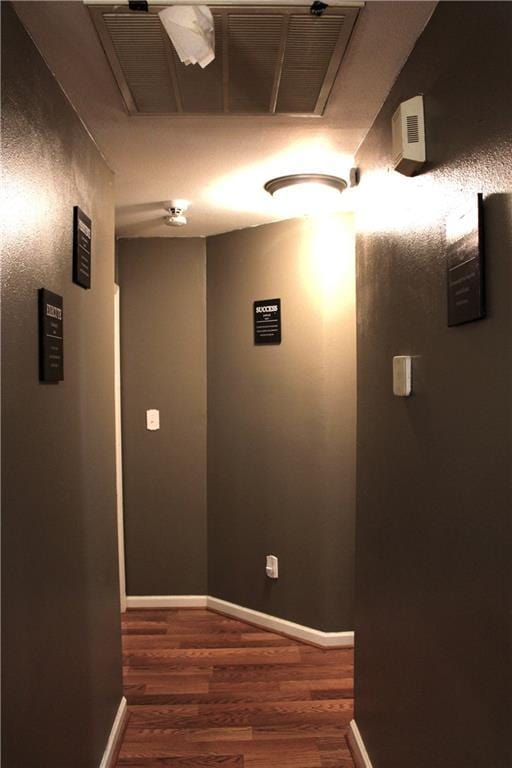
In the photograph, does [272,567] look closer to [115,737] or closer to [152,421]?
[152,421]

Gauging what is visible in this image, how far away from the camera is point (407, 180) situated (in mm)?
1735

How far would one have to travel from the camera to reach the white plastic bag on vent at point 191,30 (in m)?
1.39

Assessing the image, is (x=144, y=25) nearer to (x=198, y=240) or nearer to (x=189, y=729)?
(x=198, y=240)

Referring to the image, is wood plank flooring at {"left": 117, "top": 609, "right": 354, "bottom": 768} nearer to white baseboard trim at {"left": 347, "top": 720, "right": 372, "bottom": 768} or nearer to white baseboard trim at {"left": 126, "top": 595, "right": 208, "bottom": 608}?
white baseboard trim at {"left": 347, "top": 720, "right": 372, "bottom": 768}

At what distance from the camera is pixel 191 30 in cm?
140

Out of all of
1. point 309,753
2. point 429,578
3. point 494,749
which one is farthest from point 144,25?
point 309,753

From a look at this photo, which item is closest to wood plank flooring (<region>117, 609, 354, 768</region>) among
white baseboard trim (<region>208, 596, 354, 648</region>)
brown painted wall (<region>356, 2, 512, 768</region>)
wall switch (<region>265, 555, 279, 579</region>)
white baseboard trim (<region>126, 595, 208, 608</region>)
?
white baseboard trim (<region>208, 596, 354, 648</region>)

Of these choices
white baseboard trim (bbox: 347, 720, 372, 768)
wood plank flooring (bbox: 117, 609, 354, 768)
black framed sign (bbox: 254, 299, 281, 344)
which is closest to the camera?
white baseboard trim (bbox: 347, 720, 372, 768)

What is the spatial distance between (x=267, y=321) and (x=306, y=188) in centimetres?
96

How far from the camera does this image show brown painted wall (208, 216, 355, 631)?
334cm

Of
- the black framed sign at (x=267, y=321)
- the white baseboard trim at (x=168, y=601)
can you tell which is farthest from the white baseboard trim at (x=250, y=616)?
the black framed sign at (x=267, y=321)

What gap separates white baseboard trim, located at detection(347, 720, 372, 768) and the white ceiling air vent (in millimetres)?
2375

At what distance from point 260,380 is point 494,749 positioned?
8.54 feet

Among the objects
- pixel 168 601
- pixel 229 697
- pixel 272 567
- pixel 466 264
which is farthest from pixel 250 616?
pixel 466 264
